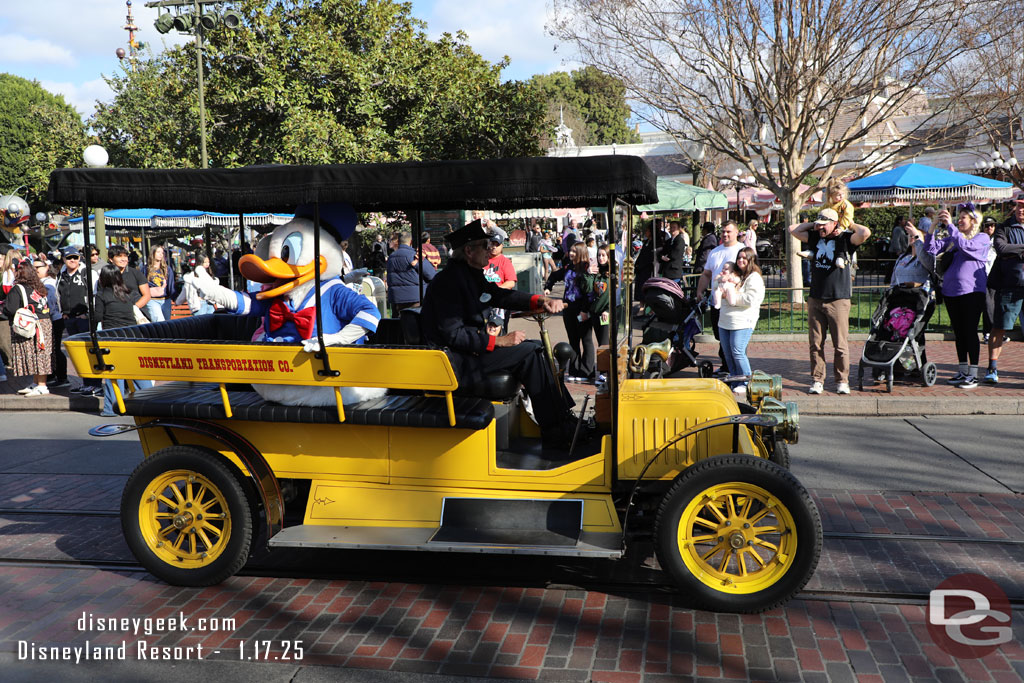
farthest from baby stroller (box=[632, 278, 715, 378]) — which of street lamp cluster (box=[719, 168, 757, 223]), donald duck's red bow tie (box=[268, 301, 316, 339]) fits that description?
street lamp cluster (box=[719, 168, 757, 223])

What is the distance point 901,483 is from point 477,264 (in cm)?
348

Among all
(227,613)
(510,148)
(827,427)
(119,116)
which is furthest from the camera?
(119,116)

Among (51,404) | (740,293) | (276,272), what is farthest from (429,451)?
(51,404)

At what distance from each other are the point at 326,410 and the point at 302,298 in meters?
0.65

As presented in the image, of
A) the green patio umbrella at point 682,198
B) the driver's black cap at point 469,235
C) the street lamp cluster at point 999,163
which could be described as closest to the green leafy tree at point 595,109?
the street lamp cluster at point 999,163

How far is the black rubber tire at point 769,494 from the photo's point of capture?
149 inches

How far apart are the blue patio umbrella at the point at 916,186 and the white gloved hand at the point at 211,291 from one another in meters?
14.9

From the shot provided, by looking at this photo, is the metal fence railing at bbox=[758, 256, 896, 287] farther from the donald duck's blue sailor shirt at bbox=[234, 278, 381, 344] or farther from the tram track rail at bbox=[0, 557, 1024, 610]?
the donald duck's blue sailor shirt at bbox=[234, 278, 381, 344]

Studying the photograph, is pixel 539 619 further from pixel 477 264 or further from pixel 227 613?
pixel 477 264

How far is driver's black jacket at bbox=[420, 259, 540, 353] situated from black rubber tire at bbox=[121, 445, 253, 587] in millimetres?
1306

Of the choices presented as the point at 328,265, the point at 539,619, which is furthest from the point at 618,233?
the point at 539,619

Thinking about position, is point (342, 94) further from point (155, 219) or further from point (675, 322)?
point (675, 322)

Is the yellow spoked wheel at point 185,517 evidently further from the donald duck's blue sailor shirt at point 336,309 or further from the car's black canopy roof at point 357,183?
the car's black canopy roof at point 357,183

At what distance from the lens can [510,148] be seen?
2080cm
